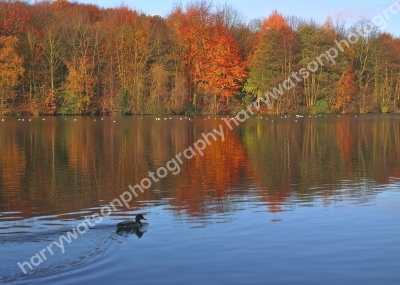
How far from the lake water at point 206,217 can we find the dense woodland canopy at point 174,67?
3934cm

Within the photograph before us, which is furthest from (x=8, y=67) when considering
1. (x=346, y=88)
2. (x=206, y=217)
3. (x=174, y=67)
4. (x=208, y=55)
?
(x=206, y=217)

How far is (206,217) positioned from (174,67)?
185ft

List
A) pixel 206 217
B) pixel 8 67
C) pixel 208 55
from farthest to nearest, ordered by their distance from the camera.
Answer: pixel 208 55 < pixel 8 67 < pixel 206 217

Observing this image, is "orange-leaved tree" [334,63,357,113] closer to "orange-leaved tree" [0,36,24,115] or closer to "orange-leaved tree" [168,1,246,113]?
"orange-leaved tree" [168,1,246,113]

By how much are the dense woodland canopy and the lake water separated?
39.3m

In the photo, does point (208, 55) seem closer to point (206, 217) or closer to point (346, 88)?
point (346, 88)

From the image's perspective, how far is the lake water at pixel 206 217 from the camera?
912 centimetres

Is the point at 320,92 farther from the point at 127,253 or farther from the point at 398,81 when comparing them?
the point at 127,253

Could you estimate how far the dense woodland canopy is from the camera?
63.8 metres

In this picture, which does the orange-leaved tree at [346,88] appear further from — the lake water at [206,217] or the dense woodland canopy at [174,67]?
the lake water at [206,217]

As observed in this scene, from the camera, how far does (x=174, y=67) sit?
68062mm

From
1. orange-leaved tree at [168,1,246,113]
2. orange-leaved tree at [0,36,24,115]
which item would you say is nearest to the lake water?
orange-leaved tree at [0,36,24,115]

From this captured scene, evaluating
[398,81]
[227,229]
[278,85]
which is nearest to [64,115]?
[278,85]

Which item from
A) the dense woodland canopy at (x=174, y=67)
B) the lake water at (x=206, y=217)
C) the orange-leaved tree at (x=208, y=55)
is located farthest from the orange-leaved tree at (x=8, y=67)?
the lake water at (x=206, y=217)
